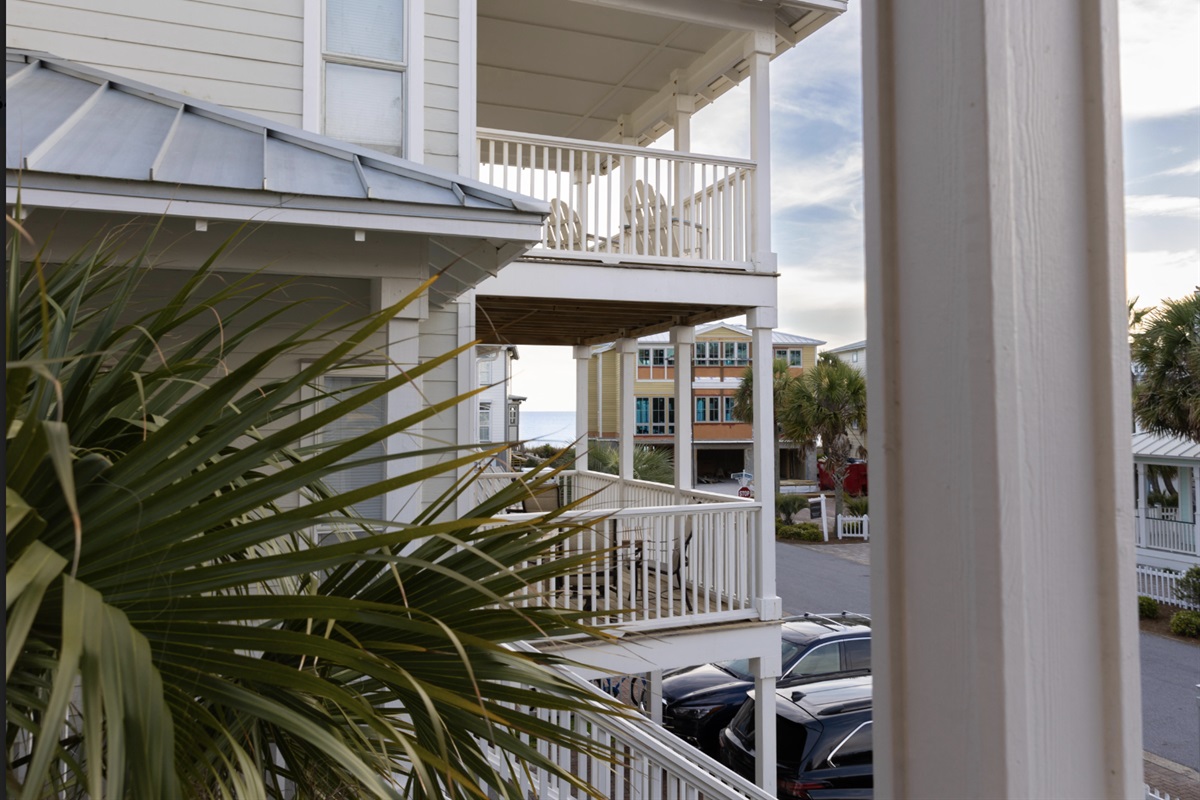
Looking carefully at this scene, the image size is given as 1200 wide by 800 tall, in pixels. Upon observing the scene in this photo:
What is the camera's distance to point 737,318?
346 inches

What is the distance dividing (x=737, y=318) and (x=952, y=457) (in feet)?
26.6

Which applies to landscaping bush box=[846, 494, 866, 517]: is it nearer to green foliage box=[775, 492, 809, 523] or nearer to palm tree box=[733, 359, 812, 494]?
green foliage box=[775, 492, 809, 523]

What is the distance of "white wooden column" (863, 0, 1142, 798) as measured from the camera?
30.2 inches

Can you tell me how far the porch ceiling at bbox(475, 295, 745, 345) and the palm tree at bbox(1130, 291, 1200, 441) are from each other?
11.6 m

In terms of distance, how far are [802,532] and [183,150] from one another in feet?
89.1

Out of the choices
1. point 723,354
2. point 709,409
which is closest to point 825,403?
point 723,354

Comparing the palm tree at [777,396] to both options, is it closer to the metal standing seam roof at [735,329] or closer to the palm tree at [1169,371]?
the metal standing seam roof at [735,329]

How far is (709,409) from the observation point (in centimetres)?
4766

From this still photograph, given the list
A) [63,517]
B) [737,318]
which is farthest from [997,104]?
[737,318]

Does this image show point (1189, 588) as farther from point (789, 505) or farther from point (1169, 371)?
point (789, 505)

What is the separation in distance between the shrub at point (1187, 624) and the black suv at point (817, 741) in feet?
33.9

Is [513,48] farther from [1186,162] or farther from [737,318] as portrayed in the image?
[1186,162]

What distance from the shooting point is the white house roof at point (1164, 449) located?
21688mm

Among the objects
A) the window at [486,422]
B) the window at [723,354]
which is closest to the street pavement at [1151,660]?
the window at [486,422]
